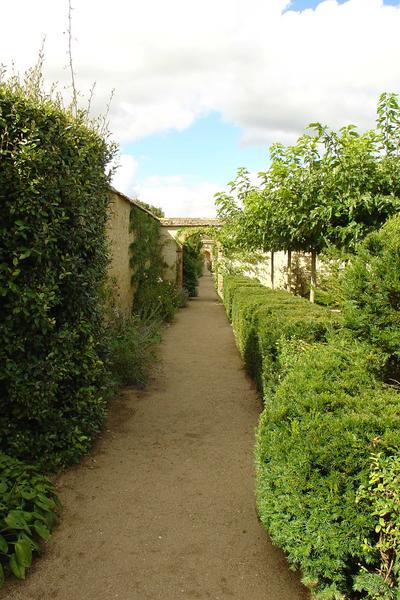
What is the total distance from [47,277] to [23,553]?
6.23 ft

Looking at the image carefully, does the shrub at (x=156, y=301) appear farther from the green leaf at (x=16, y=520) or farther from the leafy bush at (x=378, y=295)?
the green leaf at (x=16, y=520)

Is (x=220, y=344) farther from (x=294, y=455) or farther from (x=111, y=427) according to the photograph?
A: (x=294, y=455)

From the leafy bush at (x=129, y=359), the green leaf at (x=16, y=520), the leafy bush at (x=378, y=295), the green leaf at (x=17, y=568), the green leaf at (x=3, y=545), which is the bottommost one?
the green leaf at (x=17, y=568)

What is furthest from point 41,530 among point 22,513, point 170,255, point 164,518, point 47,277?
point 170,255

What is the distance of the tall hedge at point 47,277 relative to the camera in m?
3.13

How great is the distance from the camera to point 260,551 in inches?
106

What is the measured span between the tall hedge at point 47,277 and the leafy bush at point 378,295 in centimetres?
227

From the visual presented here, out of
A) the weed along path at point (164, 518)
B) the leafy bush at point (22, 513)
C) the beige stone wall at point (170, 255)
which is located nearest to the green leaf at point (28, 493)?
the leafy bush at point (22, 513)

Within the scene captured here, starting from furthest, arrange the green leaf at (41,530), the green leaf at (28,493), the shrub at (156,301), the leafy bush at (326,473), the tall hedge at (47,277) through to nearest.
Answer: the shrub at (156,301) → the tall hedge at (47,277) → the green leaf at (28,493) → the green leaf at (41,530) → the leafy bush at (326,473)

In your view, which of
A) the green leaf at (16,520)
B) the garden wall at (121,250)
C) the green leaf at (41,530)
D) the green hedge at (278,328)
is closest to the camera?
the green leaf at (16,520)

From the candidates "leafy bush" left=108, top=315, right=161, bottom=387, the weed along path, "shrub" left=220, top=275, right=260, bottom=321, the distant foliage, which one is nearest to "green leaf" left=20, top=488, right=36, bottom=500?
the weed along path

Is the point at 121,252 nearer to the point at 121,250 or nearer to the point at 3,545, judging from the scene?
the point at 121,250

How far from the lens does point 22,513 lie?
2.66 m

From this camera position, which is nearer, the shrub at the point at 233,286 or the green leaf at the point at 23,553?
the green leaf at the point at 23,553
